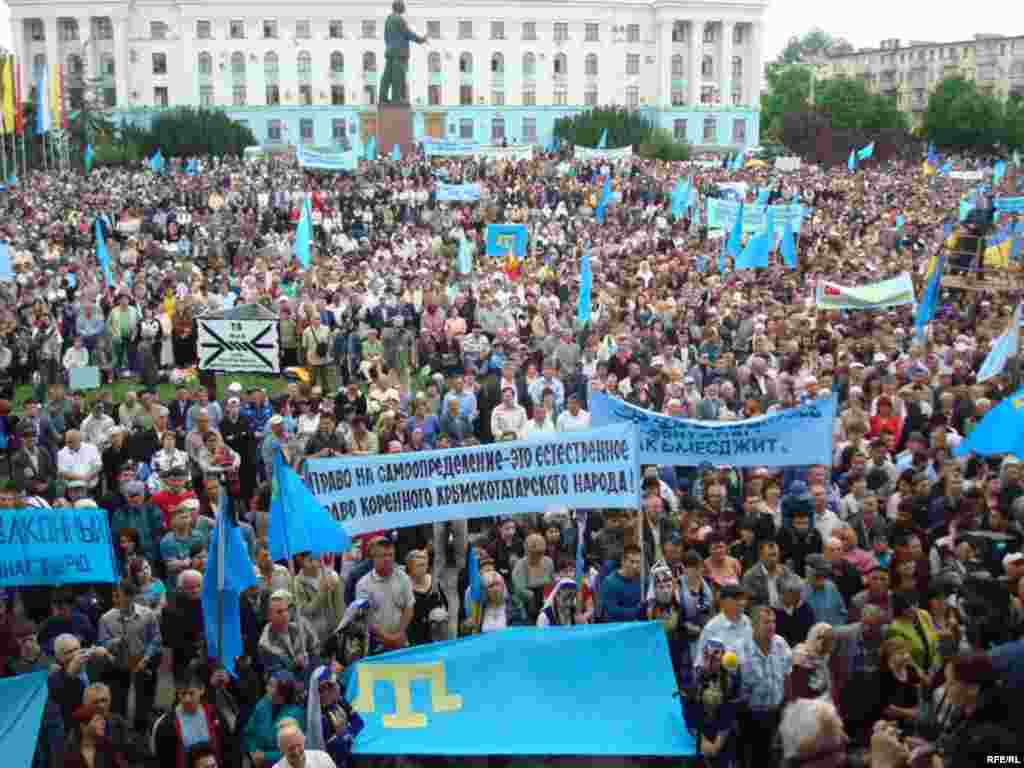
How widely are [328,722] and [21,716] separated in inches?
58.4

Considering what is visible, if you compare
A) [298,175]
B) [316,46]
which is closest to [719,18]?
[316,46]

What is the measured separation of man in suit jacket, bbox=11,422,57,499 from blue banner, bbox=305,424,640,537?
3244 millimetres

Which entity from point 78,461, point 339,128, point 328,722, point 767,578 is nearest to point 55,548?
point 328,722

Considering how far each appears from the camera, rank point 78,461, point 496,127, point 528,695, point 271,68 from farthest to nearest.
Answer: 1. point 496,127
2. point 271,68
3. point 78,461
4. point 528,695

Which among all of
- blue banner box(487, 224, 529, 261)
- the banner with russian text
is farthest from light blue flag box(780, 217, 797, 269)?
the banner with russian text

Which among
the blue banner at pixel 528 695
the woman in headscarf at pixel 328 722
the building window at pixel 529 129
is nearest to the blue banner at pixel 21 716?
the woman in headscarf at pixel 328 722

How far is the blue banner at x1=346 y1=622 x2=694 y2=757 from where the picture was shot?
5.95 metres

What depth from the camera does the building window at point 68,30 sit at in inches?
3342

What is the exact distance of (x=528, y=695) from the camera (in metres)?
6.30

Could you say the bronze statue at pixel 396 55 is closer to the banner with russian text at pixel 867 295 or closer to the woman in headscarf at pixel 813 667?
the banner with russian text at pixel 867 295

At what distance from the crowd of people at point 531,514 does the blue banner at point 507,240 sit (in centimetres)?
83

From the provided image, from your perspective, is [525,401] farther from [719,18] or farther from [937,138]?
[719,18]

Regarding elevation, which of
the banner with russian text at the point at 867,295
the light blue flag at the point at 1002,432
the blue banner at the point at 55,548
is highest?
the banner with russian text at the point at 867,295

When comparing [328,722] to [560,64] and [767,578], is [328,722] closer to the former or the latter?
[767,578]
